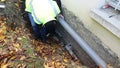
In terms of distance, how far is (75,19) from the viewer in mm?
4422

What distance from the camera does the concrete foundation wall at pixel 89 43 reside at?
11.5 ft

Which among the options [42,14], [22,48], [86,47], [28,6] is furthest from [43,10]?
[86,47]

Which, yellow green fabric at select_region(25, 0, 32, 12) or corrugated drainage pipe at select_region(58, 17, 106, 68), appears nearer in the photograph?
corrugated drainage pipe at select_region(58, 17, 106, 68)

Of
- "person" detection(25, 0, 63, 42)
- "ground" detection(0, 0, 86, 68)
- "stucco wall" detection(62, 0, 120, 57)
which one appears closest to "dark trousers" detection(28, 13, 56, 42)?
"person" detection(25, 0, 63, 42)

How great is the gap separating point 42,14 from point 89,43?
3.61ft

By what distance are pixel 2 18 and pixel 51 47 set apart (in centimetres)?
118

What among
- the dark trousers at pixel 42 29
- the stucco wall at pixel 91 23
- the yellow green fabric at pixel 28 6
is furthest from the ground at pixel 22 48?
the stucco wall at pixel 91 23

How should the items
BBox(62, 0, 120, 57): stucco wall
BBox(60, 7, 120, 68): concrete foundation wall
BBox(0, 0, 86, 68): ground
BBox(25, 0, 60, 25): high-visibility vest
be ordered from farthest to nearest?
1. BBox(25, 0, 60, 25): high-visibility vest
2. BBox(60, 7, 120, 68): concrete foundation wall
3. BBox(62, 0, 120, 57): stucco wall
4. BBox(0, 0, 86, 68): ground

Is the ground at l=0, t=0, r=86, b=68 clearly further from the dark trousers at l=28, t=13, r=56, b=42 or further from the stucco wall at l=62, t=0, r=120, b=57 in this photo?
the stucco wall at l=62, t=0, r=120, b=57

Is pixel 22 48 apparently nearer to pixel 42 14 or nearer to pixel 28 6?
pixel 42 14

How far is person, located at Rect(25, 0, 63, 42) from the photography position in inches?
171

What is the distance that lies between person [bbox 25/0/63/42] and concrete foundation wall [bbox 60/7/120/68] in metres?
0.31

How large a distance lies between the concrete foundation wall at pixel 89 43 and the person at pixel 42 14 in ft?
1.03

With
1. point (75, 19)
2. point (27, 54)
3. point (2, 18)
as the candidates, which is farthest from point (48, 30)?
point (27, 54)
